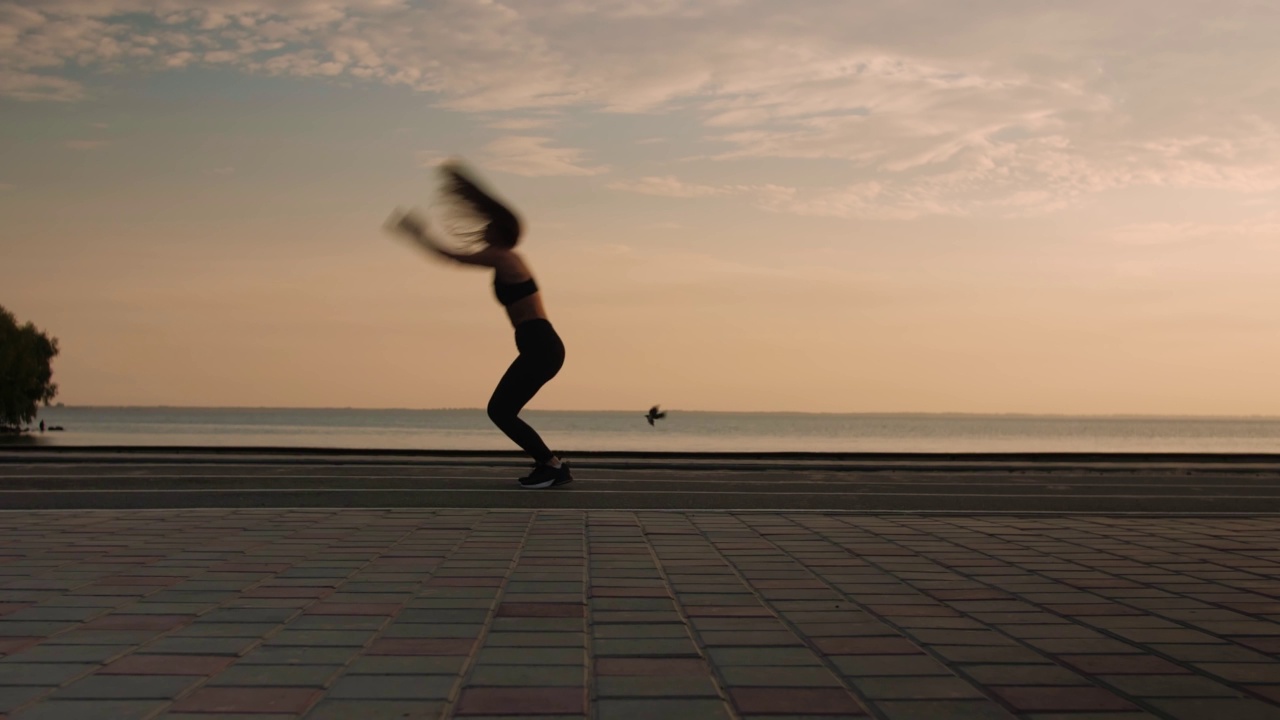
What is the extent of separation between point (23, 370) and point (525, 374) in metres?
56.3

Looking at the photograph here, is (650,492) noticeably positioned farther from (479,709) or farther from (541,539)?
(479,709)

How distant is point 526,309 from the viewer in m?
10.7

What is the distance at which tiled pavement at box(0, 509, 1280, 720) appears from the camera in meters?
3.63

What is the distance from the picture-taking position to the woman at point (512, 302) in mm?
10539

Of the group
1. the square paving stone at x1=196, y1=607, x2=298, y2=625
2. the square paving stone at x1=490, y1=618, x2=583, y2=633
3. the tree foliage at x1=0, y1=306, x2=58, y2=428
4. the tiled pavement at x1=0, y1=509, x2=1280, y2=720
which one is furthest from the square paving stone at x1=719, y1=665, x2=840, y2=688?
the tree foliage at x1=0, y1=306, x2=58, y2=428

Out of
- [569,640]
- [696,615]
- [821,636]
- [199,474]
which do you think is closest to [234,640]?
[569,640]

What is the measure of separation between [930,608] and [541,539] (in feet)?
10.1

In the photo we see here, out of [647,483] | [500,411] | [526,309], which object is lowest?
[647,483]

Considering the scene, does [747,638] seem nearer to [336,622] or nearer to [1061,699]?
[1061,699]

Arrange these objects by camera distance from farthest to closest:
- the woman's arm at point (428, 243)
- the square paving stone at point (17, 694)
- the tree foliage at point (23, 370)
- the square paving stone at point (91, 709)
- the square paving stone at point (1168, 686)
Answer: the tree foliage at point (23, 370) → the woman's arm at point (428, 243) → the square paving stone at point (1168, 686) → the square paving stone at point (17, 694) → the square paving stone at point (91, 709)

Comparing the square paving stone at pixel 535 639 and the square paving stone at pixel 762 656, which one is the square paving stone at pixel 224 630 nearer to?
the square paving stone at pixel 535 639

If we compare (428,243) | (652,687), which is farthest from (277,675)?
(428,243)

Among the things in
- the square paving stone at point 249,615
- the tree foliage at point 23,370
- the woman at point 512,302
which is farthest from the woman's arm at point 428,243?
the tree foliage at point 23,370

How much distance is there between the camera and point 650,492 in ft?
37.5
